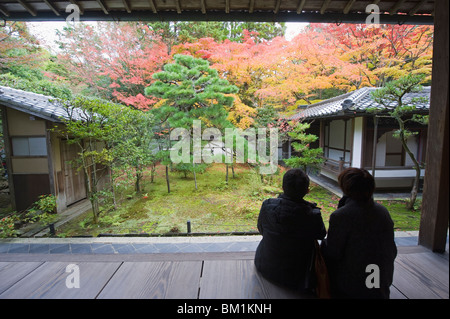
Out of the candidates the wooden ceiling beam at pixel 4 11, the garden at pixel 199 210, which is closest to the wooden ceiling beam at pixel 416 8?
the wooden ceiling beam at pixel 4 11

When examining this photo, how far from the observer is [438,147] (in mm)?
1779

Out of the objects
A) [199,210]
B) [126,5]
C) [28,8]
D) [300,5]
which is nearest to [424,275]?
[300,5]

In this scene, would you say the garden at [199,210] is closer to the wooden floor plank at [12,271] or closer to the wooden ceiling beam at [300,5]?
the wooden floor plank at [12,271]

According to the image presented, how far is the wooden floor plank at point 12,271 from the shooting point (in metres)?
1.80

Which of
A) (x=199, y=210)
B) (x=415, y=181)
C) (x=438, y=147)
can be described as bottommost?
(x=199, y=210)

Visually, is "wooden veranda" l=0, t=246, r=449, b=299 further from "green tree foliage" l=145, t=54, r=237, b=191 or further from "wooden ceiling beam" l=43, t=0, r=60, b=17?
"green tree foliage" l=145, t=54, r=237, b=191

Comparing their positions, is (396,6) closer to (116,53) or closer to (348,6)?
(348,6)

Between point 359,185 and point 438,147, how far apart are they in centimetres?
97

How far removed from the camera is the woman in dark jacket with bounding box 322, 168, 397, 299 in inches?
54.0

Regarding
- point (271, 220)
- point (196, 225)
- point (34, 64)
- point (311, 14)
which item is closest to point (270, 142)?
point (196, 225)

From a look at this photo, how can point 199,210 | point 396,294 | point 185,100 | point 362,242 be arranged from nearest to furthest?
point 362,242
point 396,294
point 199,210
point 185,100

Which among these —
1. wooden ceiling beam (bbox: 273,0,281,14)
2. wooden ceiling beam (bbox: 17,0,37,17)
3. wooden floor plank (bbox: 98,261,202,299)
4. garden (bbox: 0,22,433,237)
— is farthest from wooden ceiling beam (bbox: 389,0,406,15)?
garden (bbox: 0,22,433,237)

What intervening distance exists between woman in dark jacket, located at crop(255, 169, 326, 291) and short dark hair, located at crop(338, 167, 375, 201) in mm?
254
